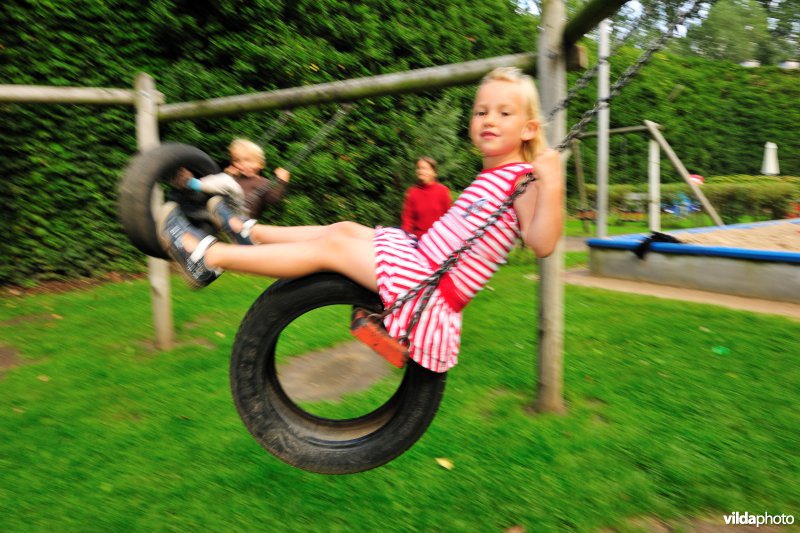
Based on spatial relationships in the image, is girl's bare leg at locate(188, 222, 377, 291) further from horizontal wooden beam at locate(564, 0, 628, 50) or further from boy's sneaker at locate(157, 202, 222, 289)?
horizontal wooden beam at locate(564, 0, 628, 50)

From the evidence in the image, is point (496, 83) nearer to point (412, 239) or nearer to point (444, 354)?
point (412, 239)

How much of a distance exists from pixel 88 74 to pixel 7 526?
488 cm

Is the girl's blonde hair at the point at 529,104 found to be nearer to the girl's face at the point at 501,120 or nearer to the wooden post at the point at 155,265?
the girl's face at the point at 501,120

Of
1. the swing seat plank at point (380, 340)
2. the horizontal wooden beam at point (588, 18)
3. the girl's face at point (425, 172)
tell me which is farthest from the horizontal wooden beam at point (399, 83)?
the girl's face at point (425, 172)

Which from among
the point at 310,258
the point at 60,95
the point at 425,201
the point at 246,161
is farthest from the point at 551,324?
the point at 60,95

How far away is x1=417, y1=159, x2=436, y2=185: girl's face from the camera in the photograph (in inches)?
198

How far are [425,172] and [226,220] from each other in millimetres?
3052

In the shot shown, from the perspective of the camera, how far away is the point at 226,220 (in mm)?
2176

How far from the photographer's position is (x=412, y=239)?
1.87 meters

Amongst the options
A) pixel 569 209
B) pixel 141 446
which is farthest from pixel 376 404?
pixel 569 209

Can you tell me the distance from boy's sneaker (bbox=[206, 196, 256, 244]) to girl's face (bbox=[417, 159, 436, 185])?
117 inches

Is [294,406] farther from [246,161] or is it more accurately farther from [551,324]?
[246,161]

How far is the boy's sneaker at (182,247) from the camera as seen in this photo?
1819 mm

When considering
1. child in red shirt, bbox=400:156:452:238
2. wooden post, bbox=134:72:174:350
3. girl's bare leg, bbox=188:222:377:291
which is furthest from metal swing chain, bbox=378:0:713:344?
child in red shirt, bbox=400:156:452:238
